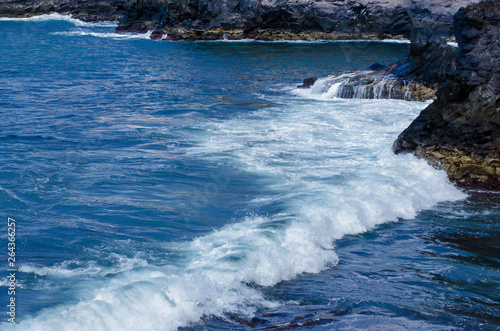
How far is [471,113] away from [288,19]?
41.5 meters

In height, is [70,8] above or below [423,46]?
above

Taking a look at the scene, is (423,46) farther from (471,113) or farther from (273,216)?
(273,216)

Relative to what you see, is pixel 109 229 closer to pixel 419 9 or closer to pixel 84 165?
pixel 84 165

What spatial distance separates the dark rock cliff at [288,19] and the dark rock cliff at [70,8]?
27.6 meters

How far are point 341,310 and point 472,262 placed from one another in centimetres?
270

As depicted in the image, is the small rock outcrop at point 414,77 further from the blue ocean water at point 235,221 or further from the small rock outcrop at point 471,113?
the small rock outcrop at point 471,113

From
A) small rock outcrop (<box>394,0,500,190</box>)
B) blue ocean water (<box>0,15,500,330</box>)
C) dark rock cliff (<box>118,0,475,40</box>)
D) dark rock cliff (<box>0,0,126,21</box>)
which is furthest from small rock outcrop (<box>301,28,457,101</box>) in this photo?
dark rock cliff (<box>0,0,126,21</box>)

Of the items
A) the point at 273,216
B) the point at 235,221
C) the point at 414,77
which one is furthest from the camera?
the point at 414,77

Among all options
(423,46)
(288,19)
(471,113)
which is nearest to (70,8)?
(288,19)

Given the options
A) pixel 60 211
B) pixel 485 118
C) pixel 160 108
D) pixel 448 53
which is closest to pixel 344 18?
pixel 448 53

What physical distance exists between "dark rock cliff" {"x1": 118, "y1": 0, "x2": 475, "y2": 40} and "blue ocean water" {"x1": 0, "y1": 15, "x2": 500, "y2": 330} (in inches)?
1243

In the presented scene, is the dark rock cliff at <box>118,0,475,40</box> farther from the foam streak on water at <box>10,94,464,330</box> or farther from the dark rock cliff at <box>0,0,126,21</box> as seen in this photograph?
the foam streak on water at <box>10,94,464,330</box>

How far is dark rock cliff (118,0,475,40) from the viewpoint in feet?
165

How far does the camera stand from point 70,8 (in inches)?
3103
